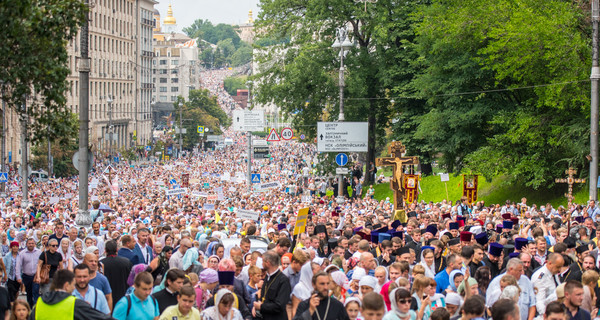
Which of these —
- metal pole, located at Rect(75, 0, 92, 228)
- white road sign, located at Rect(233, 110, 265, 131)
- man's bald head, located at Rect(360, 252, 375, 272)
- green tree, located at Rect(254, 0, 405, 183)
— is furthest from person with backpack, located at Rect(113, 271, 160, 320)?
white road sign, located at Rect(233, 110, 265, 131)

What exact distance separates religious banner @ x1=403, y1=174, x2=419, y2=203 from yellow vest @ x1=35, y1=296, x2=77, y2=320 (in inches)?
949

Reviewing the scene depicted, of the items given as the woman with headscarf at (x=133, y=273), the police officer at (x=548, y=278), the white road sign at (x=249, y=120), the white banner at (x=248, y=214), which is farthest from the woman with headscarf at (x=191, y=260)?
the white road sign at (x=249, y=120)

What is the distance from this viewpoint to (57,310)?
8.50 m

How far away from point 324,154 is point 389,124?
413 cm

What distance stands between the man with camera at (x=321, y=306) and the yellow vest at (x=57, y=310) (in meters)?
2.25

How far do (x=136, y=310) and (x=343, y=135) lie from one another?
28588 millimetres

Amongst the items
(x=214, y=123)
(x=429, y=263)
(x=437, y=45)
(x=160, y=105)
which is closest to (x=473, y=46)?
(x=437, y=45)

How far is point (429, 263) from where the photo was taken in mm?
12914

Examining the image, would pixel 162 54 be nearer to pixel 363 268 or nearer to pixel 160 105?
pixel 160 105

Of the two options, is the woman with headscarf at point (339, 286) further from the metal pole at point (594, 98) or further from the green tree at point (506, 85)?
the green tree at point (506, 85)

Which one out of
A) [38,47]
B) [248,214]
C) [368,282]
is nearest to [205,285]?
[368,282]

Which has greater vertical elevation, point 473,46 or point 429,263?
point 473,46

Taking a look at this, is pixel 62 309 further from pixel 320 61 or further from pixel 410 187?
pixel 320 61

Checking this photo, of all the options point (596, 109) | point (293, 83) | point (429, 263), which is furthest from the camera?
point (293, 83)
